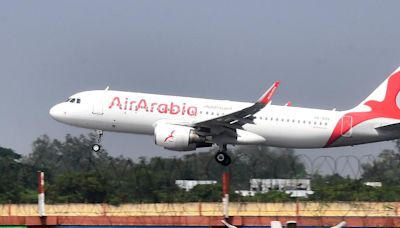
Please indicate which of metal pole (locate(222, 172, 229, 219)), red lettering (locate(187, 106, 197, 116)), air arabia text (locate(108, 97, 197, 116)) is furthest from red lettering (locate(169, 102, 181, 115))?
metal pole (locate(222, 172, 229, 219))

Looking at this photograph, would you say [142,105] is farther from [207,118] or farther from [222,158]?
[222,158]

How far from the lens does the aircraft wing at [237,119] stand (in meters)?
45.0

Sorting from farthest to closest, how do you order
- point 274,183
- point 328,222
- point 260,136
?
1. point 260,136
2. point 274,183
3. point 328,222

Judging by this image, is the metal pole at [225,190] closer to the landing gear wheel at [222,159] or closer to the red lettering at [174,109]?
the red lettering at [174,109]

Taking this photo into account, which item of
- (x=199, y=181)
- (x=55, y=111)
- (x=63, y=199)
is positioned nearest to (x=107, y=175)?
(x=63, y=199)

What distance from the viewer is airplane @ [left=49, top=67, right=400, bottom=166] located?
154 ft

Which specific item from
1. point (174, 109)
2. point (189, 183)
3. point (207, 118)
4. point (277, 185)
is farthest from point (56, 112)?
point (277, 185)

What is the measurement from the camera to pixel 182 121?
4738 centimetres

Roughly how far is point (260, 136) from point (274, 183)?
7.42 metres

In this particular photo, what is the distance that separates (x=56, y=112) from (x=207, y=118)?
8092 mm

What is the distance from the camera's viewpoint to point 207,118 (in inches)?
1879

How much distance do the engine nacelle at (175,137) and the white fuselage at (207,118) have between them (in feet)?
2.41

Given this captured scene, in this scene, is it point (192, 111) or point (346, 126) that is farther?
point (346, 126)

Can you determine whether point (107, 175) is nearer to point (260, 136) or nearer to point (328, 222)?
point (260, 136)
